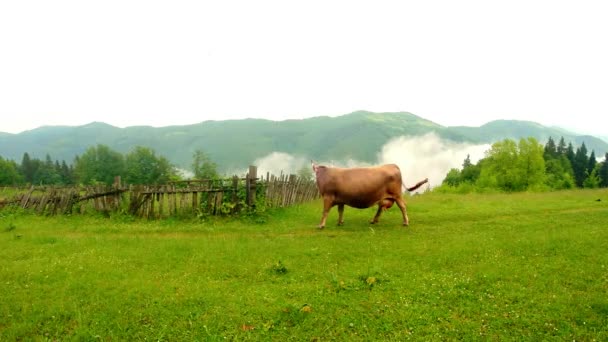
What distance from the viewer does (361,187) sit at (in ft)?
43.1

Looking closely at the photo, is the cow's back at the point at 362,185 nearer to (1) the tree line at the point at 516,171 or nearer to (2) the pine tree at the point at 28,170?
(1) the tree line at the point at 516,171

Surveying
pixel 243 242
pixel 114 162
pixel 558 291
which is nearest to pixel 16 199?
pixel 243 242

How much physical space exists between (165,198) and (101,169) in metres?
75.6

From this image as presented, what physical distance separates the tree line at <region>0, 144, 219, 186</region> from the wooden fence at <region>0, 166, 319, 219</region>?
159ft

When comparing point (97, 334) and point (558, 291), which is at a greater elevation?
point (558, 291)

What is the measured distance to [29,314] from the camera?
21.5 feet

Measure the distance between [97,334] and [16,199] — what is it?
1542 centimetres

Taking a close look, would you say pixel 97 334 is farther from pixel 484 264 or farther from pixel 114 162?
pixel 114 162

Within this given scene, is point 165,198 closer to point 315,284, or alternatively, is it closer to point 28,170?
point 315,284

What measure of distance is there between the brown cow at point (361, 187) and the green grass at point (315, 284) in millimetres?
1098

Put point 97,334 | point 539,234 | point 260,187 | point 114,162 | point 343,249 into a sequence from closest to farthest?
point 97,334
point 343,249
point 539,234
point 260,187
point 114,162

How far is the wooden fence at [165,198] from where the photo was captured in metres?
15.5

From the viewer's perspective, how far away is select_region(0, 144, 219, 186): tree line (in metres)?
71.3

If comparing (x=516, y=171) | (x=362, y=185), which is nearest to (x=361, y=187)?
(x=362, y=185)
